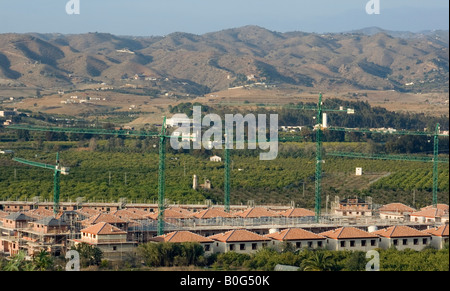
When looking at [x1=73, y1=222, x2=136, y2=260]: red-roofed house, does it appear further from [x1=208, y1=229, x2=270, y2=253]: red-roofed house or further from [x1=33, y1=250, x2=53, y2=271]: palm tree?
[x1=33, y1=250, x2=53, y2=271]: palm tree

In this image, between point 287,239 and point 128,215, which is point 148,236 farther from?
point 287,239

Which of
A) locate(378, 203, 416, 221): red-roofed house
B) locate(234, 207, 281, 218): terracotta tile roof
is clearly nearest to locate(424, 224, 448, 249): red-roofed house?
locate(378, 203, 416, 221): red-roofed house

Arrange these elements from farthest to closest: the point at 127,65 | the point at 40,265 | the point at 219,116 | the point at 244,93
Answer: the point at 127,65 < the point at 244,93 < the point at 219,116 < the point at 40,265

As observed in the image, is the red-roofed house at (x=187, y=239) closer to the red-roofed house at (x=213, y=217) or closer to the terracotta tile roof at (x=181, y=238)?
the terracotta tile roof at (x=181, y=238)

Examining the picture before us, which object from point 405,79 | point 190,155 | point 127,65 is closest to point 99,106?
point 190,155
